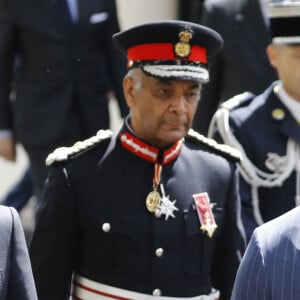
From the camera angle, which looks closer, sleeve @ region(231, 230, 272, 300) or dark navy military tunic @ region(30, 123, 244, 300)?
sleeve @ region(231, 230, 272, 300)

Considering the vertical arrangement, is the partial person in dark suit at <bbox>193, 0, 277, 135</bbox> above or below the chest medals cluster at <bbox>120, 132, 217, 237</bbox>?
below

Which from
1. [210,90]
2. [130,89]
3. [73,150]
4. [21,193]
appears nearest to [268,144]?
[130,89]

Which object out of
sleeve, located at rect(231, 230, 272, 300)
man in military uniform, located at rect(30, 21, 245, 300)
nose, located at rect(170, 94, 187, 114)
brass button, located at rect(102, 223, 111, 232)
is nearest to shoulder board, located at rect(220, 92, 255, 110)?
man in military uniform, located at rect(30, 21, 245, 300)

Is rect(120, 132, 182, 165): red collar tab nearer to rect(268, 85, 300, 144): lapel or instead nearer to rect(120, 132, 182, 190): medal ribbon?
rect(120, 132, 182, 190): medal ribbon

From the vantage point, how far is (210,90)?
630 centimetres

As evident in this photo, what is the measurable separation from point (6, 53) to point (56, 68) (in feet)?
0.82

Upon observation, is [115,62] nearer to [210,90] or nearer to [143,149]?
[210,90]

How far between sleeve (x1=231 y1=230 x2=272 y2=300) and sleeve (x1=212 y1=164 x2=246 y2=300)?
1.41m

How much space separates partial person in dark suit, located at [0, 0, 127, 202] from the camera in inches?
241

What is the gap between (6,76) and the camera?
618cm

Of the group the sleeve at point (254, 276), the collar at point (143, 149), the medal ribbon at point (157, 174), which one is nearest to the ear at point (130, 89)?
the collar at point (143, 149)

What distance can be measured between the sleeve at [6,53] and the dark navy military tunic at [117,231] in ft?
5.47

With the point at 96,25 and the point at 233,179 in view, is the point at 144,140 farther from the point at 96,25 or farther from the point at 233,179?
the point at 96,25

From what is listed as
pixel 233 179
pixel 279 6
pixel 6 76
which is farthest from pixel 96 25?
pixel 233 179
